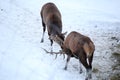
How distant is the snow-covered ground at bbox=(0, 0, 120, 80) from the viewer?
7.33m

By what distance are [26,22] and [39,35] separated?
157 cm

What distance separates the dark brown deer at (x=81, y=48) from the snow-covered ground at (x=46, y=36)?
2.09ft

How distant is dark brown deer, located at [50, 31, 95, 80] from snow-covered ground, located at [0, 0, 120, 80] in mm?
638

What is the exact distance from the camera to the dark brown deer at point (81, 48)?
7.14m

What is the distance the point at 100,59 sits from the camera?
924 cm

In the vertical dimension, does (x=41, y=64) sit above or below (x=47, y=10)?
below

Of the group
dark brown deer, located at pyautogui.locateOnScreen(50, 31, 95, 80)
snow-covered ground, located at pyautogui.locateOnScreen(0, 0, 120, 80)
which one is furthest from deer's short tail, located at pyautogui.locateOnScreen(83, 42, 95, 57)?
snow-covered ground, located at pyautogui.locateOnScreen(0, 0, 120, 80)

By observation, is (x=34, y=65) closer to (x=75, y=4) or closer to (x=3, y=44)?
(x=3, y=44)

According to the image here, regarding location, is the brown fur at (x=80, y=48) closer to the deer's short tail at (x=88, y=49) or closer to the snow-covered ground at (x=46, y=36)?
the deer's short tail at (x=88, y=49)

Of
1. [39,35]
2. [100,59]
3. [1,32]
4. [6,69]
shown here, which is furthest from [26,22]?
[6,69]

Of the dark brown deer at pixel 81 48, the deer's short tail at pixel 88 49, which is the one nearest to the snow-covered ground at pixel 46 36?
the dark brown deer at pixel 81 48

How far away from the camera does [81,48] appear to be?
7.38 metres

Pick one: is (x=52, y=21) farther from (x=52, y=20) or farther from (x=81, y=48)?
(x=81, y=48)

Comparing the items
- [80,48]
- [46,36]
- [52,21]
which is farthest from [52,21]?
[80,48]
